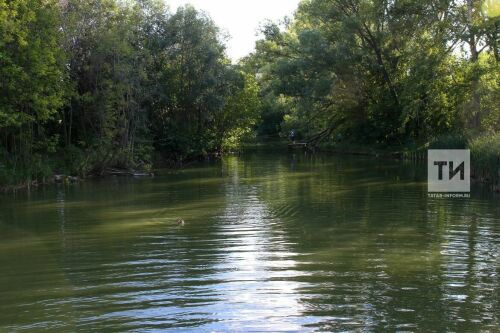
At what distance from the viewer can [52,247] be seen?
11508 mm

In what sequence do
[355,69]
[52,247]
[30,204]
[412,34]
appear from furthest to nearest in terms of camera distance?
[355,69], [412,34], [30,204], [52,247]

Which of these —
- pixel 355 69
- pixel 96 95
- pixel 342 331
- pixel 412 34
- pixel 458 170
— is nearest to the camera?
pixel 342 331

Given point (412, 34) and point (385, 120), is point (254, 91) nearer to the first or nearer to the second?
point (385, 120)

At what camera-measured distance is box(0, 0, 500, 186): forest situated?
22.0m

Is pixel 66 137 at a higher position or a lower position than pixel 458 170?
higher

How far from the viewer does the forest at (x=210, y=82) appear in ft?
72.2

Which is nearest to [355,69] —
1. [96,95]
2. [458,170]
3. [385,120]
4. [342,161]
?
[385,120]

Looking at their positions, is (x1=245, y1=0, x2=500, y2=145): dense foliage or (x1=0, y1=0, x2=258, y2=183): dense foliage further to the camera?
(x1=245, y1=0, x2=500, y2=145): dense foliage

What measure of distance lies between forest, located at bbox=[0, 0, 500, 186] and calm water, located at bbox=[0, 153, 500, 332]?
5.03 meters

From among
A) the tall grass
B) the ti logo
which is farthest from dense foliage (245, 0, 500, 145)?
the tall grass

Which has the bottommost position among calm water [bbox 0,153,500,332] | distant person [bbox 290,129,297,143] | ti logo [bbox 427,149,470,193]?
calm water [bbox 0,153,500,332]

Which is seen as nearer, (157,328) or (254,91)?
(157,328)

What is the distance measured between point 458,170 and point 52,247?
58.9ft

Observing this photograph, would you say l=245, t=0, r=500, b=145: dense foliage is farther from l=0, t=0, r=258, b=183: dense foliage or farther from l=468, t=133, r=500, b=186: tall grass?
l=0, t=0, r=258, b=183: dense foliage
